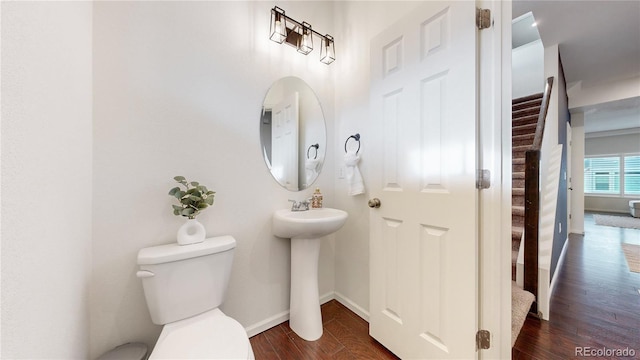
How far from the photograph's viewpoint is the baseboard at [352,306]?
166 cm

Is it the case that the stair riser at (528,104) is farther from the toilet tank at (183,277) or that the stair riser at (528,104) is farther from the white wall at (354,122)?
the toilet tank at (183,277)

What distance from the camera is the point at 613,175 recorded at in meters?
6.55

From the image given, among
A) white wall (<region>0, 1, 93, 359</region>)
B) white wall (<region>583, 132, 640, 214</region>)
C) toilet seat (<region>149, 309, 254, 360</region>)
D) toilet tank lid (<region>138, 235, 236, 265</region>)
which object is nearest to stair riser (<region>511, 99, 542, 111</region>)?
toilet tank lid (<region>138, 235, 236, 265</region>)

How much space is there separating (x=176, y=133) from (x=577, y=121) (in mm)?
5967

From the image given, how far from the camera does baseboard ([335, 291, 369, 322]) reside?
1659 mm

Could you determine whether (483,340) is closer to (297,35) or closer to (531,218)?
(531,218)

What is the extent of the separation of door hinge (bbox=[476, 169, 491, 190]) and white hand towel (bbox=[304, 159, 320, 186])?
3.60 feet

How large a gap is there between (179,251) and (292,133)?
1063 millimetres

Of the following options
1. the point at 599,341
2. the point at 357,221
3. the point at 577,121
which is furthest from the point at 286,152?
the point at 577,121

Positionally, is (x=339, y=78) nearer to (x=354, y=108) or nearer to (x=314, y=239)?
(x=354, y=108)

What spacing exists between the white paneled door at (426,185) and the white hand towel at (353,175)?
0.68 ft

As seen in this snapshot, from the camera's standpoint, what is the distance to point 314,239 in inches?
58.9

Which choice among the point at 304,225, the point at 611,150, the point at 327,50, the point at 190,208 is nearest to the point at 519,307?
the point at 304,225

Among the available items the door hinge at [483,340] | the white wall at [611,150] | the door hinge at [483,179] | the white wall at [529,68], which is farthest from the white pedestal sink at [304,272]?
the white wall at [611,150]
